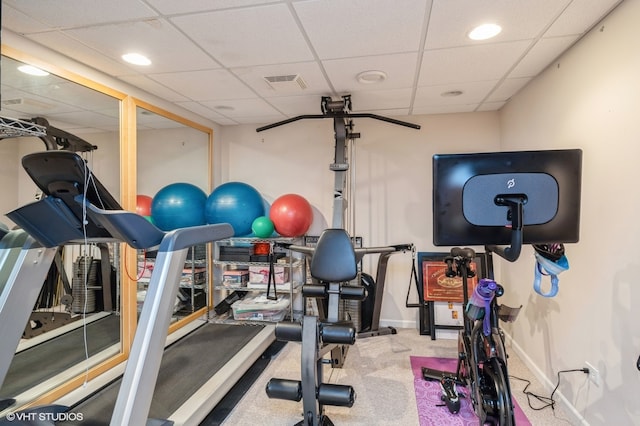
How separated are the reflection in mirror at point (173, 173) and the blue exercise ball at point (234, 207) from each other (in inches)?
9.8

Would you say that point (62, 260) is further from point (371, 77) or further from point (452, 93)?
point (452, 93)

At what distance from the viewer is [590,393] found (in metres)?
2.12

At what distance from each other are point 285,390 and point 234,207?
83.4 inches

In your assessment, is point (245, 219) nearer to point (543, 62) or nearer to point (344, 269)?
point (344, 269)

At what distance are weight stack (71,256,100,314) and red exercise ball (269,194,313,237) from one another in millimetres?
1713

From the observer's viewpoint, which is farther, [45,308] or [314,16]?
[45,308]

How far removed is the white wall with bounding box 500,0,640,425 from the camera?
1818 mm

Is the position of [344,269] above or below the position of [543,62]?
below

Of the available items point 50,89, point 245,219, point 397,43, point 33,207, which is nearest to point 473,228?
point 397,43

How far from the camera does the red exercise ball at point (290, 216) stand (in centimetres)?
368

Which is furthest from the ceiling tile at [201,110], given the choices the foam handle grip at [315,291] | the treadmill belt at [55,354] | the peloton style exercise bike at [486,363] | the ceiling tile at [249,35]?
the peloton style exercise bike at [486,363]

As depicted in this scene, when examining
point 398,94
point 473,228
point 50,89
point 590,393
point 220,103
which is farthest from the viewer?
point 220,103

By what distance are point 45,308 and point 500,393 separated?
131 inches

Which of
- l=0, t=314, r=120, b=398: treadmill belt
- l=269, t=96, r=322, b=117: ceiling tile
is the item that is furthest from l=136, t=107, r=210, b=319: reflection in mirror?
l=269, t=96, r=322, b=117: ceiling tile
